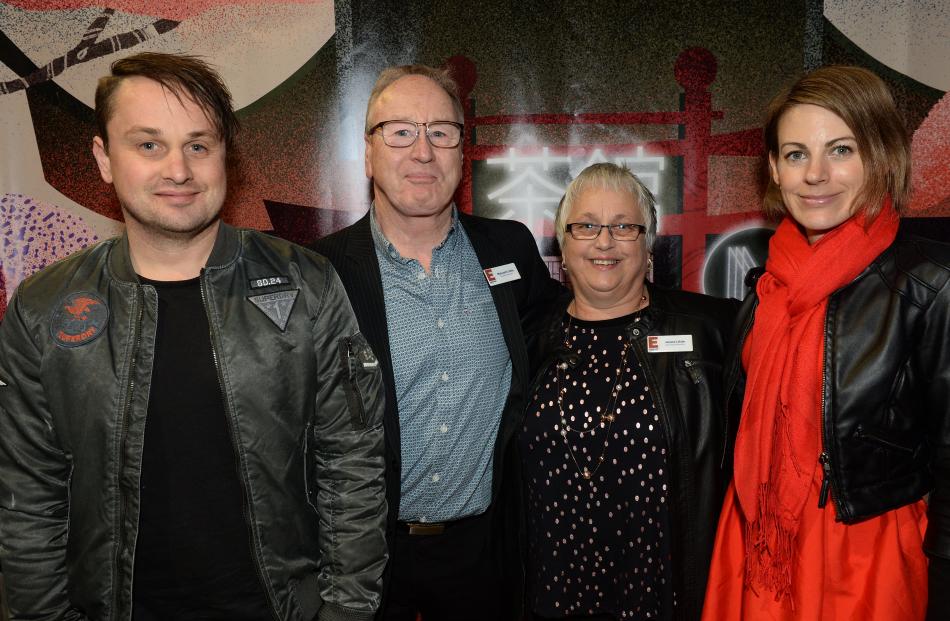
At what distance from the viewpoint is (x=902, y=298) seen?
5.70ft

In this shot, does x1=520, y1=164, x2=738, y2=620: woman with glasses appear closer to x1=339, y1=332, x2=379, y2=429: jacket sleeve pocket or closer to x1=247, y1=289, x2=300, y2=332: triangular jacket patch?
x1=339, y1=332, x2=379, y2=429: jacket sleeve pocket

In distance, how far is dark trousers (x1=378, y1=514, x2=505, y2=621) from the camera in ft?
7.29

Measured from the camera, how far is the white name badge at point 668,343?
2281 mm

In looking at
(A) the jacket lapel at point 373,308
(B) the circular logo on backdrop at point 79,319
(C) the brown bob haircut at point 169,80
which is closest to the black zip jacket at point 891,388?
(A) the jacket lapel at point 373,308

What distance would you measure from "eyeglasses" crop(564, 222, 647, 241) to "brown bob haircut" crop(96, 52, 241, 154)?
1247 millimetres

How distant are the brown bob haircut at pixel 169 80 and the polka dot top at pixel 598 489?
1394 mm

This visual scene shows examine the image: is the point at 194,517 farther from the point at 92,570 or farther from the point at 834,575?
the point at 834,575

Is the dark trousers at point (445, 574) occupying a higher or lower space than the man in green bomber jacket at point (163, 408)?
lower

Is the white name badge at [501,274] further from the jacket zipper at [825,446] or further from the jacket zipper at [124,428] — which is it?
the jacket zipper at [124,428]

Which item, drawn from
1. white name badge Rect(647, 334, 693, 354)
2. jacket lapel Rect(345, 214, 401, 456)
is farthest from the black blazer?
white name badge Rect(647, 334, 693, 354)

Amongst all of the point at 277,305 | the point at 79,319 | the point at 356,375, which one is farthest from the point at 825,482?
the point at 79,319

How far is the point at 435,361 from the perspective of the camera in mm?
2172

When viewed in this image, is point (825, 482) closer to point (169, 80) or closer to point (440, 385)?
point (440, 385)

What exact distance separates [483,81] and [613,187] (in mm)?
1125
